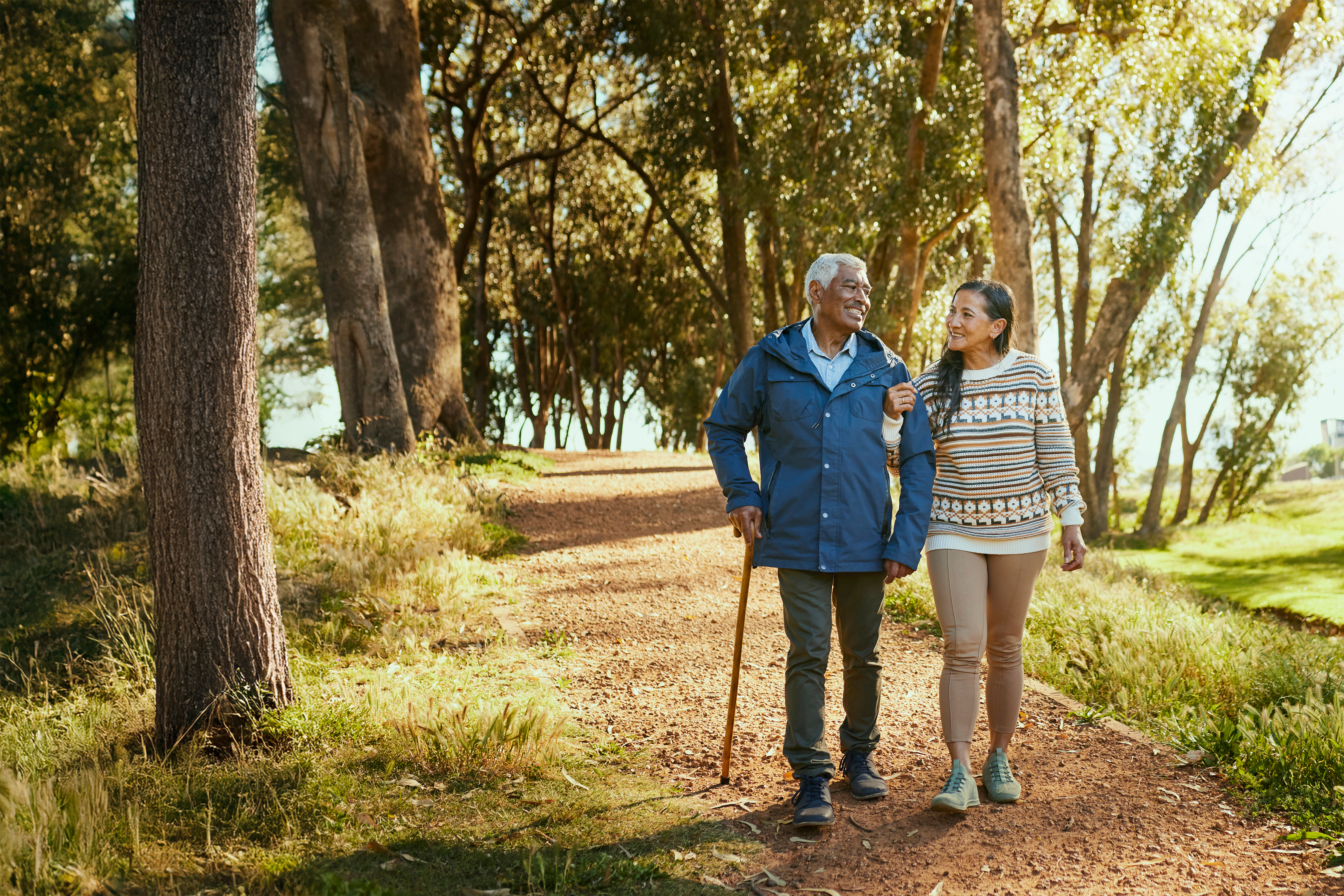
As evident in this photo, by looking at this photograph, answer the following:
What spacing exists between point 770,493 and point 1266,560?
52.4 feet

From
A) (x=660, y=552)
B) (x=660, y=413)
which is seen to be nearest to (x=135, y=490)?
(x=660, y=552)

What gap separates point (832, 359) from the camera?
3.97 metres

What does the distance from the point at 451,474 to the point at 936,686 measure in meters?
5.60

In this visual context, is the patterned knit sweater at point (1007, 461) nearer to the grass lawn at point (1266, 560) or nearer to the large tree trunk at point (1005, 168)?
the large tree trunk at point (1005, 168)

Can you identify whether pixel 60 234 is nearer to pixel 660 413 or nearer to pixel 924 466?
pixel 924 466

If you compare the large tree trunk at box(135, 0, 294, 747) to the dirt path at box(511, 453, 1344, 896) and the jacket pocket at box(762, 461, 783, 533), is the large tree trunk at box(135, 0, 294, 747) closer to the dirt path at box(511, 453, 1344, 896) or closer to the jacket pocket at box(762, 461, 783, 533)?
the dirt path at box(511, 453, 1344, 896)

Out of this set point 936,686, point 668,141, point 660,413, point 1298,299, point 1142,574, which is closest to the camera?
point 936,686

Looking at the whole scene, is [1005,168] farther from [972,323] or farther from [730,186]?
[972,323]

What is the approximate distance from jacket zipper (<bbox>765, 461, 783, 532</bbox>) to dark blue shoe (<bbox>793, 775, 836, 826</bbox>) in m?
1.03

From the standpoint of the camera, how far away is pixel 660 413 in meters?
33.0

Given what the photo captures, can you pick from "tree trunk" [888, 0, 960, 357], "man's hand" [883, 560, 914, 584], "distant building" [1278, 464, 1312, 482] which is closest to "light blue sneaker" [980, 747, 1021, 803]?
"man's hand" [883, 560, 914, 584]

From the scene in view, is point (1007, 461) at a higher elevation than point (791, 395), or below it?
below

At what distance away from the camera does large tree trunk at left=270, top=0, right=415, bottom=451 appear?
1023 centimetres

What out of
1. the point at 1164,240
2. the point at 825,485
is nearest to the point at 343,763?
the point at 825,485
